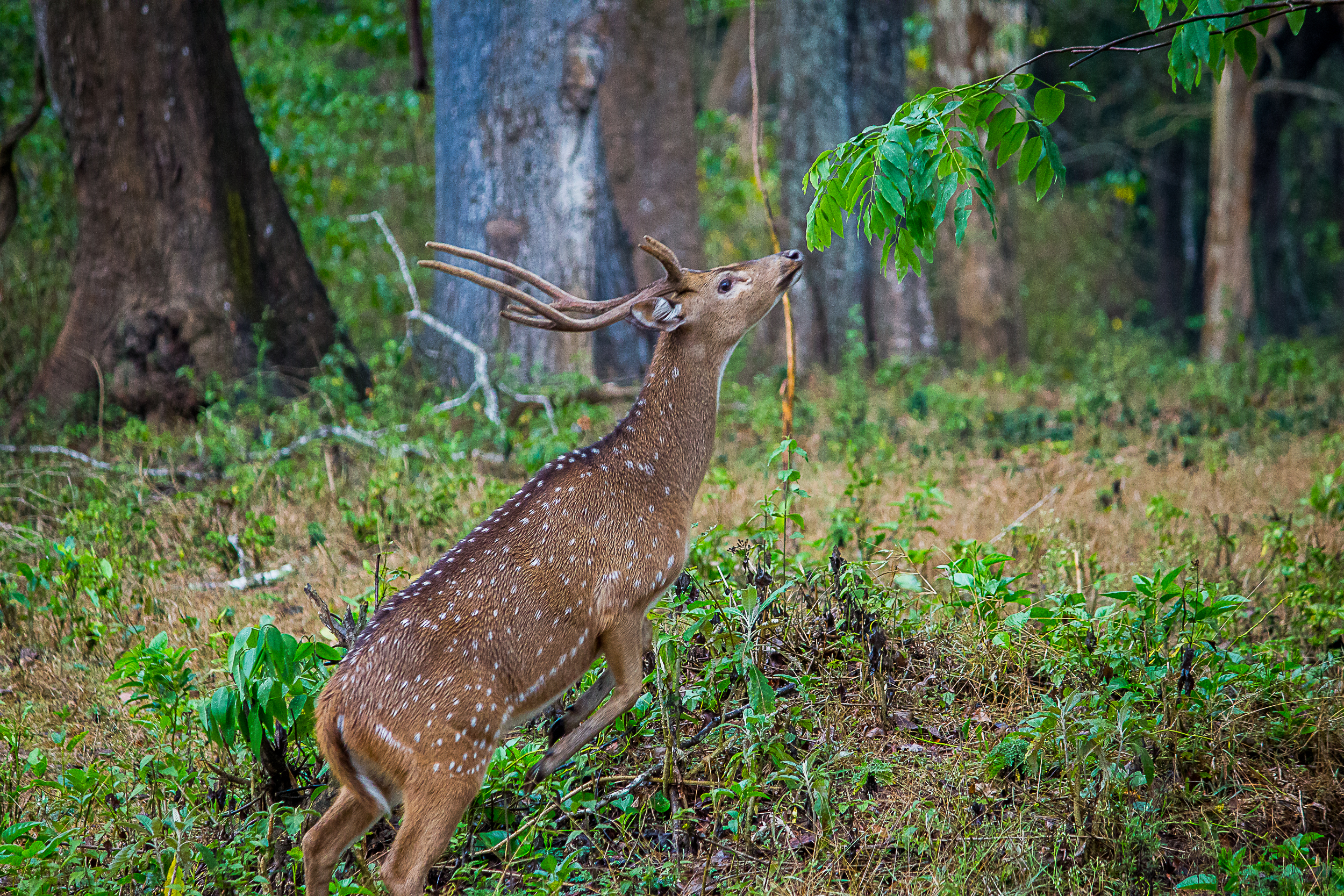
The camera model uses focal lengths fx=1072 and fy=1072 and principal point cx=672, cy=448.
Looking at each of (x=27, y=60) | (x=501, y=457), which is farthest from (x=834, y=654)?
(x=27, y=60)

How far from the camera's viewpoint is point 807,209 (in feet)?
39.4

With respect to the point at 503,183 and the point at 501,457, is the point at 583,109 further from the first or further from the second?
the point at 501,457

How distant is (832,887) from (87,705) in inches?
126

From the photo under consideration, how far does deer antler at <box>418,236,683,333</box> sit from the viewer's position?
3627 millimetres

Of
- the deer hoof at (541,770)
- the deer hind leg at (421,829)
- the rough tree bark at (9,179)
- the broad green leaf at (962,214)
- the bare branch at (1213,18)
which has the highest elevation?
the rough tree bark at (9,179)

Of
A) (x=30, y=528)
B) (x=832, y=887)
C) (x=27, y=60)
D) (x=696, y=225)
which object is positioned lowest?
(x=832, y=887)

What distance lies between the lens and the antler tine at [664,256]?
11.8 ft

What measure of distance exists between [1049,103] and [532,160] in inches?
229

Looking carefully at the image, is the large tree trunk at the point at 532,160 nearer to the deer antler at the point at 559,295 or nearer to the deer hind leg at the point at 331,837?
the deer antler at the point at 559,295

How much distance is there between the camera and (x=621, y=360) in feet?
31.7

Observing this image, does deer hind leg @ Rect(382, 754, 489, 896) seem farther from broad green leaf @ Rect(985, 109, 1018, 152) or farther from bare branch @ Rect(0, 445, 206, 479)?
bare branch @ Rect(0, 445, 206, 479)

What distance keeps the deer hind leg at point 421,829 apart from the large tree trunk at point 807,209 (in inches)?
359

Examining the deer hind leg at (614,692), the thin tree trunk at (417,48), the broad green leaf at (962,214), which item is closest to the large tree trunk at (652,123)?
the thin tree trunk at (417,48)

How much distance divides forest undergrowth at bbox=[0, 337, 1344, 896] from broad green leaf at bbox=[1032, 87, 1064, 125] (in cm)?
163
